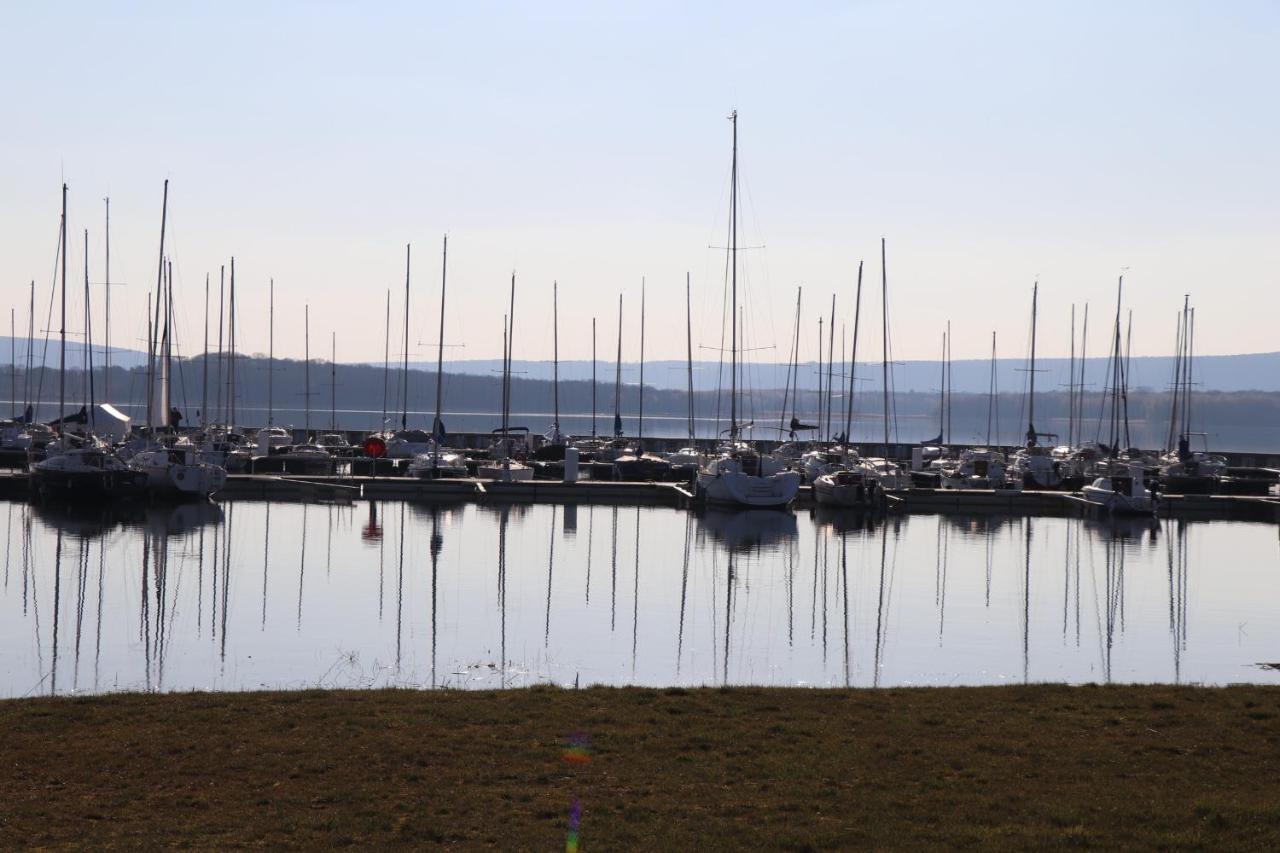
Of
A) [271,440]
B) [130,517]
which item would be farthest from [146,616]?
[271,440]

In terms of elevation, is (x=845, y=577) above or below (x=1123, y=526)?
below

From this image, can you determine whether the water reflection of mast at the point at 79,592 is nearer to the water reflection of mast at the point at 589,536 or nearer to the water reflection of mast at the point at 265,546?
the water reflection of mast at the point at 265,546

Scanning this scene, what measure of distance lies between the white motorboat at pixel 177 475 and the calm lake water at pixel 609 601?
9.94ft

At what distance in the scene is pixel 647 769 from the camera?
11.5 meters

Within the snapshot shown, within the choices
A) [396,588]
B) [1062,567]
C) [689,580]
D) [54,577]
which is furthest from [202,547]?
[1062,567]

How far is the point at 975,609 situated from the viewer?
2798 centimetres

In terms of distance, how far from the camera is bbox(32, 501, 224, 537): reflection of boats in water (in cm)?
3969

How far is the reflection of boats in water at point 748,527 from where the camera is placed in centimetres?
4003

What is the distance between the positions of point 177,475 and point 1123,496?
3176 centimetres

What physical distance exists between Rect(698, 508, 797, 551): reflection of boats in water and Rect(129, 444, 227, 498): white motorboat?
16618 millimetres

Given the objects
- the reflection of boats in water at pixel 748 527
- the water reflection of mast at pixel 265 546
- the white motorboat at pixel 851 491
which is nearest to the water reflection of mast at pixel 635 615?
the reflection of boats in water at pixel 748 527

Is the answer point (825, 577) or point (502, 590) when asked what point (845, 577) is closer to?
point (825, 577)

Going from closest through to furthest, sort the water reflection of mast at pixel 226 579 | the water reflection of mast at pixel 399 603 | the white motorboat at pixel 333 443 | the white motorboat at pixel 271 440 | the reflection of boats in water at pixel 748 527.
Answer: the water reflection of mast at pixel 226 579, the water reflection of mast at pixel 399 603, the reflection of boats in water at pixel 748 527, the white motorboat at pixel 271 440, the white motorboat at pixel 333 443

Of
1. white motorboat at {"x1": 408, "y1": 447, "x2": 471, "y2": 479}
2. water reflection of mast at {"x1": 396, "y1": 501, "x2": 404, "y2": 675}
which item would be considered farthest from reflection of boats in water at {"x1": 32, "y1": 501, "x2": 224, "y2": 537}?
white motorboat at {"x1": 408, "y1": 447, "x2": 471, "y2": 479}
